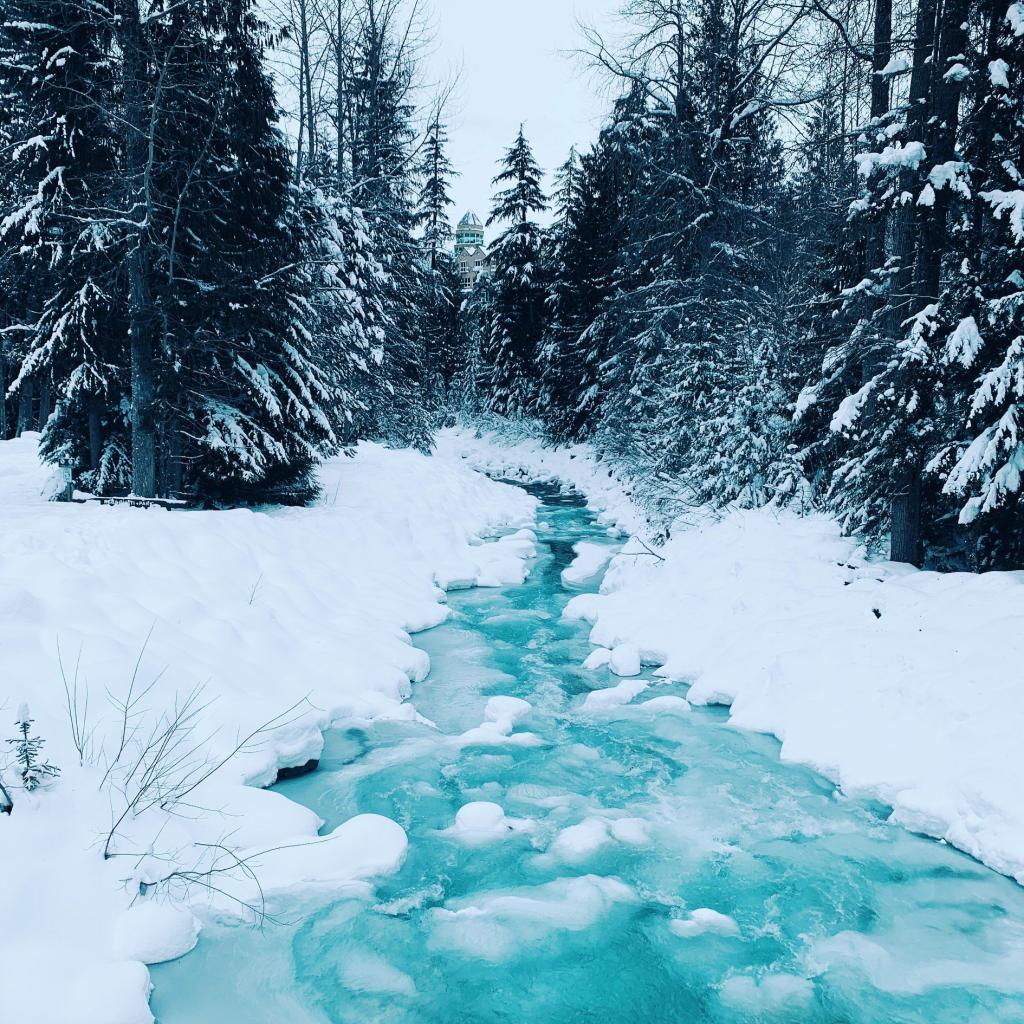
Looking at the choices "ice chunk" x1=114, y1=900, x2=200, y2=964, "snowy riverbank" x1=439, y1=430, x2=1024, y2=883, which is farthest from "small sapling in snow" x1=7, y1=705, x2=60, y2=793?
"snowy riverbank" x1=439, y1=430, x2=1024, y2=883

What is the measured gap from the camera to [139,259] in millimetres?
10039

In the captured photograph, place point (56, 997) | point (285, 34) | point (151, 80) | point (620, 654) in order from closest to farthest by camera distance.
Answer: point (56, 997) < point (620, 654) < point (151, 80) < point (285, 34)

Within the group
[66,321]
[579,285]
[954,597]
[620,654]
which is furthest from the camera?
[579,285]

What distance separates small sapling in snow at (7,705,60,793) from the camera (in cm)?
420

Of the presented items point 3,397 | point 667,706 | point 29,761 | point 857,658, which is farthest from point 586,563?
point 3,397

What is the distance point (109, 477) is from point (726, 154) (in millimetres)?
15064

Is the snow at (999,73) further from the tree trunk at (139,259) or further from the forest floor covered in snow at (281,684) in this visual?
the tree trunk at (139,259)

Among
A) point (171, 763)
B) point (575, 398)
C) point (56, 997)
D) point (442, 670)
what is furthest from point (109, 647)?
point (575, 398)

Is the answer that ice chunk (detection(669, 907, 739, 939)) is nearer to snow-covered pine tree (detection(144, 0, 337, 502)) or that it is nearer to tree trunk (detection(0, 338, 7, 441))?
snow-covered pine tree (detection(144, 0, 337, 502))

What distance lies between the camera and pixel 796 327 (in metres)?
13.2

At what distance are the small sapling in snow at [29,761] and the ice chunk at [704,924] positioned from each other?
3838mm

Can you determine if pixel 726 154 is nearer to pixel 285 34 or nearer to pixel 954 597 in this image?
pixel 285 34

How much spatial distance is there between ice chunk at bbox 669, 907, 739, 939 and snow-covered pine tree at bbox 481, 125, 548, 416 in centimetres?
2820

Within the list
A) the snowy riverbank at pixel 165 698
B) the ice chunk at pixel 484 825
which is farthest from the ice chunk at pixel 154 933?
the ice chunk at pixel 484 825
